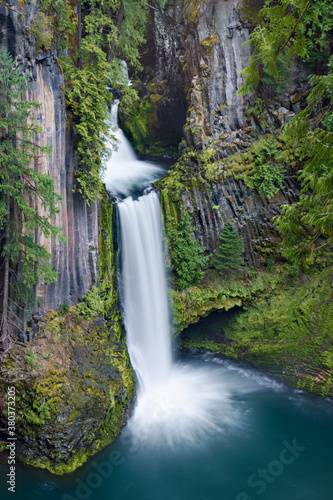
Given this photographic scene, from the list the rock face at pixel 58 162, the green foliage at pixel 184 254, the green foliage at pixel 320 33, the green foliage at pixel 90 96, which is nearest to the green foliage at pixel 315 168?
the rock face at pixel 58 162

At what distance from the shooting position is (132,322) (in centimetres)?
1252

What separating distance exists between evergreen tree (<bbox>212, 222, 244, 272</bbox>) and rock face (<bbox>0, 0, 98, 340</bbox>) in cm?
534

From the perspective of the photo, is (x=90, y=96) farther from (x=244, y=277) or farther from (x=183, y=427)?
(x=183, y=427)

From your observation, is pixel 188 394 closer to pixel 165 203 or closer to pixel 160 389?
pixel 160 389

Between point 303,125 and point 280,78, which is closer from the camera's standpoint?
point 303,125

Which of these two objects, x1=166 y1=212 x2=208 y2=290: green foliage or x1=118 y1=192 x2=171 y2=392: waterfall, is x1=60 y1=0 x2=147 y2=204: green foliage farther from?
x1=166 y1=212 x2=208 y2=290: green foliage

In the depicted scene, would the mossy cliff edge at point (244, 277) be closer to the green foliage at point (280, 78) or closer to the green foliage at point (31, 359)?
the green foliage at point (280, 78)

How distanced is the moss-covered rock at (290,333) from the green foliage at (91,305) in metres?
5.76

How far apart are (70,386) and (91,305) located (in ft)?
9.17

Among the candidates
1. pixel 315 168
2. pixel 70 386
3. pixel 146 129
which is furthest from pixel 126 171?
pixel 315 168

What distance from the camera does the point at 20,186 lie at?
8.03 metres

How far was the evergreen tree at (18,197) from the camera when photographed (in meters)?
7.69

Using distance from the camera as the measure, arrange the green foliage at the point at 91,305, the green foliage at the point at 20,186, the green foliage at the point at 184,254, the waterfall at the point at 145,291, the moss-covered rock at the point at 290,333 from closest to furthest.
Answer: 1. the green foliage at the point at 20,186
2. the green foliage at the point at 91,305
3. the moss-covered rock at the point at 290,333
4. the waterfall at the point at 145,291
5. the green foliage at the point at 184,254

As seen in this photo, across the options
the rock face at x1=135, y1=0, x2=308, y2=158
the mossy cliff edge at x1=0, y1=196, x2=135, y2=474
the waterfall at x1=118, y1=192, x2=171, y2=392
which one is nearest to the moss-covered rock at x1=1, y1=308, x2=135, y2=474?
Answer: the mossy cliff edge at x1=0, y1=196, x2=135, y2=474
